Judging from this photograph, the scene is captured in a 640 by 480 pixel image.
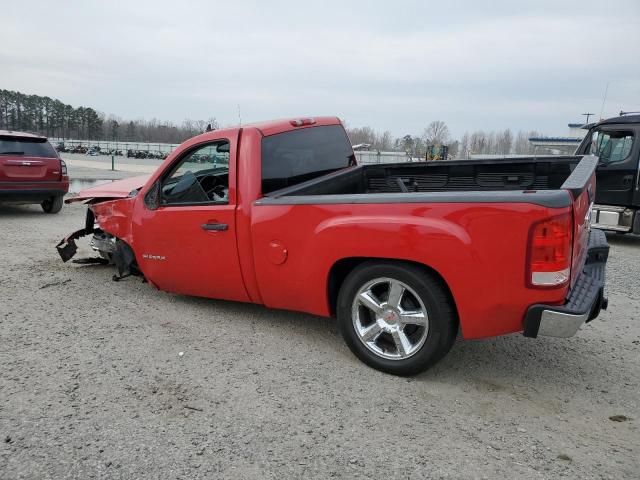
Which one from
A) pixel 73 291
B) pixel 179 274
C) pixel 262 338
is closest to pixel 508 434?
pixel 262 338

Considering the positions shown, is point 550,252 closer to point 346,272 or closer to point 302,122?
point 346,272

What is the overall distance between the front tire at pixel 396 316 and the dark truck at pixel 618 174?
763 centimetres

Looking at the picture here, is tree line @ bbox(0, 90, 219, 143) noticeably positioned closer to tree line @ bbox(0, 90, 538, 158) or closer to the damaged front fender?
tree line @ bbox(0, 90, 538, 158)

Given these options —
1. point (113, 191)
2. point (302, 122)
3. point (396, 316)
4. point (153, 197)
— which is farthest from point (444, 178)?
point (113, 191)

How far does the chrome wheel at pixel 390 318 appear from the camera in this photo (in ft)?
10.8

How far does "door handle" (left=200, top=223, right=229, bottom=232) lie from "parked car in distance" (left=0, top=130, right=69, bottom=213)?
7.39 metres

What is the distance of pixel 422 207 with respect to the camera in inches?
121

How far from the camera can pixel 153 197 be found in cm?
467

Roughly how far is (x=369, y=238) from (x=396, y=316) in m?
0.55

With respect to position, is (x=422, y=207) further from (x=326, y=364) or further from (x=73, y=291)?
(x=73, y=291)

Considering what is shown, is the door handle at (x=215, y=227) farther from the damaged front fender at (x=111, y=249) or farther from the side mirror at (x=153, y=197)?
the damaged front fender at (x=111, y=249)

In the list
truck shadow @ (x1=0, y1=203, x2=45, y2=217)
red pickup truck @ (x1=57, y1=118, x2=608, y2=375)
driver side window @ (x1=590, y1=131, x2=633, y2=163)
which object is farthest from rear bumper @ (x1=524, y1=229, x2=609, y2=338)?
truck shadow @ (x1=0, y1=203, x2=45, y2=217)

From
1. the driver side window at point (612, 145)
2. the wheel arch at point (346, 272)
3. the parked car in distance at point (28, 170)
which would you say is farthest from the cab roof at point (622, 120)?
the parked car in distance at point (28, 170)

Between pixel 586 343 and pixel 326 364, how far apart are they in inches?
87.0
